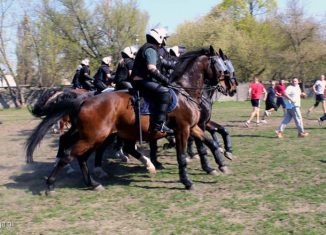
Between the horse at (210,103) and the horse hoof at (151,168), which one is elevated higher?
the horse at (210,103)

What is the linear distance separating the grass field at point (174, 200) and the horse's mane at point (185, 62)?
205 cm

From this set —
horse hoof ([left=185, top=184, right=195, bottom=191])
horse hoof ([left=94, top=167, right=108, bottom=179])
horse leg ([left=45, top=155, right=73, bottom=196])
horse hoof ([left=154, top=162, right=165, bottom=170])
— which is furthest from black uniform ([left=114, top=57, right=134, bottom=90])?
horse hoof ([left=185, top=184, right=195, bottom=191])

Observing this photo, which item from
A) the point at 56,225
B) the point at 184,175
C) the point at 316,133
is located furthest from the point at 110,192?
the point at 316,133

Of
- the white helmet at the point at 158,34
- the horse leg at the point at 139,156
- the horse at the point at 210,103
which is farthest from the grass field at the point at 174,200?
the white helmet at the point at 158,34

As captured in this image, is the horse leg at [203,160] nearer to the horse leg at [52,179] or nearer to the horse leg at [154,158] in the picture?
the horse leg at [154,158]

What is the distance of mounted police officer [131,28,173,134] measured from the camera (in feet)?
25.3

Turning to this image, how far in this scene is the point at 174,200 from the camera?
718cm

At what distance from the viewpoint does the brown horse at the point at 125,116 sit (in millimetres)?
7730

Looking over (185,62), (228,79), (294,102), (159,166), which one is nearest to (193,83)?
(185,62)

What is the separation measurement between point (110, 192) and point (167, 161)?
10.4 feet

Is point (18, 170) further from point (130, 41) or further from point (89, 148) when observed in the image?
point (130, 41)

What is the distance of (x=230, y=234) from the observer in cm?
552

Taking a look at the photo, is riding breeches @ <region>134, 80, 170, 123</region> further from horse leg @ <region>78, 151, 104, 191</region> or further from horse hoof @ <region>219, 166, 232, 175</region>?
horse hoof @ <region>219, 166, 232, 175</region>

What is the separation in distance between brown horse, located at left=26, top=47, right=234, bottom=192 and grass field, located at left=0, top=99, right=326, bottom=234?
581 mm
